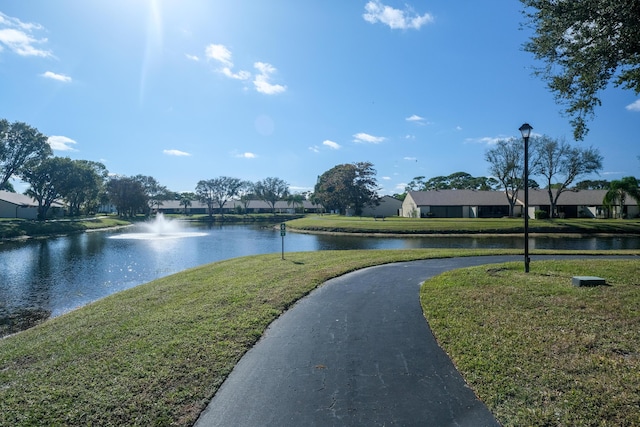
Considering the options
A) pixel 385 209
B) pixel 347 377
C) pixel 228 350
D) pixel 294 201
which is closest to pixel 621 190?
pixel 385 209

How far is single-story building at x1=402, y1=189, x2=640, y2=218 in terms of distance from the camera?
2200 inches

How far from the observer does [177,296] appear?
9398 millimetres

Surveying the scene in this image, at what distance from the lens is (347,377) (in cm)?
465

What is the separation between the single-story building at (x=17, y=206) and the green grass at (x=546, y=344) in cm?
7675

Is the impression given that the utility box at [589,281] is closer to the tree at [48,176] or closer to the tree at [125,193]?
the tree at [48,176]

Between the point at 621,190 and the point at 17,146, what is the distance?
87.5m

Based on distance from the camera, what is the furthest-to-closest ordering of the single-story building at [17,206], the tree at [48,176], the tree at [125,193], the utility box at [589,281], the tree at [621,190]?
the tree at [125,193] < the single-story building at [17,206] < the tree at [48,176] < the tree at [621,190] < the utility box at [589,281]

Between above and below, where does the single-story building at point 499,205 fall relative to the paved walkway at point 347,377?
above

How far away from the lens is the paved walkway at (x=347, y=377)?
3773mm

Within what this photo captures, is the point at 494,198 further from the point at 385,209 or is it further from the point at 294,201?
the point at 294,201

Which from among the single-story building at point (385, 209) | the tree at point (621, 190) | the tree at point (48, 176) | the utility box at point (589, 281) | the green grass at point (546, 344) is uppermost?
the tree at point (48, 176)

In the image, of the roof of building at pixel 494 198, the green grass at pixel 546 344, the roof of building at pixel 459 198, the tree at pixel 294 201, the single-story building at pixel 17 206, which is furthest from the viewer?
the tree at pixel 294 201

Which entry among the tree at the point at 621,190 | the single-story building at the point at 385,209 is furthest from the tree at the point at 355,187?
the tree at the point at 621,190

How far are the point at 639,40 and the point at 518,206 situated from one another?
5700cm
